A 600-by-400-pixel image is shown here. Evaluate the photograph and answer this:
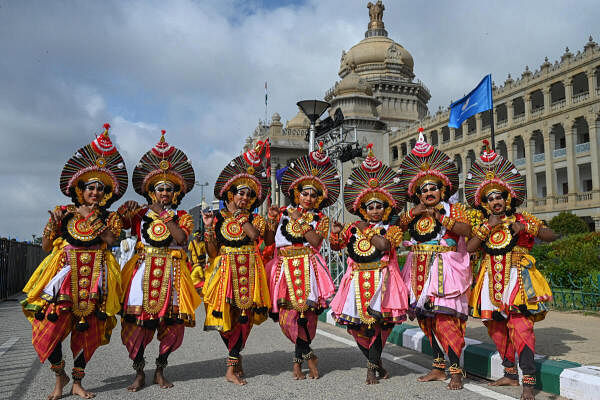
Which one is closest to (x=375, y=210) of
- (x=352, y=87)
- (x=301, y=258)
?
(x=301, y=258)

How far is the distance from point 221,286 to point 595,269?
897cm

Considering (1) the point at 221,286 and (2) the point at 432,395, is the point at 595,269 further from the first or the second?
(1) the point at 221,286

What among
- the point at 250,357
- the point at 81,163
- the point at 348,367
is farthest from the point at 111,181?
the point at 348,367

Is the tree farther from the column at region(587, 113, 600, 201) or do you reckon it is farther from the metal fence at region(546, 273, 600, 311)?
the metal fence at region(546, 273, 600, 311)

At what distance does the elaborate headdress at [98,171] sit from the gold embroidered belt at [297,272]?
6.28 ft

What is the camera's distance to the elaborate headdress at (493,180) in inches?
212

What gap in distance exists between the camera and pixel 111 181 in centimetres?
534

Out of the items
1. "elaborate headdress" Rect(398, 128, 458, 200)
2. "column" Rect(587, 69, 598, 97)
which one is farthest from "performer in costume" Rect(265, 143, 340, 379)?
"column" Rect(587, 69, 598, 97)

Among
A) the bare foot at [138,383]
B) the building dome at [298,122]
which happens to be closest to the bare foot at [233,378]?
the bare foot at [138,383]

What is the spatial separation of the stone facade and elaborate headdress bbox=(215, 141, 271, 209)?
31.4 meters

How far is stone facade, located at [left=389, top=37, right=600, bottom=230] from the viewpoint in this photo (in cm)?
3234

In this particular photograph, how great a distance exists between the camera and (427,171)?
5641 millimetres

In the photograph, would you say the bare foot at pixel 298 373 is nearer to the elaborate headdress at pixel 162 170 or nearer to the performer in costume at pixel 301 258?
the performer in costume at pixel 301 258

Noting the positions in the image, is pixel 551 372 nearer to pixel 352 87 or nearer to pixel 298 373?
pixel 298 373
